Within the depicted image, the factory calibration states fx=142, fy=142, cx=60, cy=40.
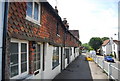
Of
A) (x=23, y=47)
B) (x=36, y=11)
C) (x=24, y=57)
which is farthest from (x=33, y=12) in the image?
(x=24, y=57)

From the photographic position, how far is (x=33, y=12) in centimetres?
645

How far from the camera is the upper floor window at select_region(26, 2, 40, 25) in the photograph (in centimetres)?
606

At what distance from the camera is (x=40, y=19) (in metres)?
7.26

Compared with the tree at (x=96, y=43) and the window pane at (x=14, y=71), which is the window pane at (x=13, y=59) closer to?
the window pane at (x=14, y=71)

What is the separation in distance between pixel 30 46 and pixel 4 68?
2.22m

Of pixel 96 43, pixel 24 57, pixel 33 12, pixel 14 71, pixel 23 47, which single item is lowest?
pixel 14 71

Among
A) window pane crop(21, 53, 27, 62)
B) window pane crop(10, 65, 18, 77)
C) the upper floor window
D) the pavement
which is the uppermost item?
the upper floor window

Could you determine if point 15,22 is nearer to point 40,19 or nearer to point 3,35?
point 3,35

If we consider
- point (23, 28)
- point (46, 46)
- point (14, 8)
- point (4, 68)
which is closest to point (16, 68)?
point (4, 68)

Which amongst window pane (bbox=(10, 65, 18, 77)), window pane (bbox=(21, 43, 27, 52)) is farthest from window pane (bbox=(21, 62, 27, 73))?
window pane (bbox=(21, 43, 27, 52))

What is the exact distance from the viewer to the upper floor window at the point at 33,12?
6.06m

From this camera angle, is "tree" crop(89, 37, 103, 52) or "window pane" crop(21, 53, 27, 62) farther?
"tree" crop(89, 37, 103, 52)

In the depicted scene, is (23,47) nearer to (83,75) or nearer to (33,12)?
(33,12)

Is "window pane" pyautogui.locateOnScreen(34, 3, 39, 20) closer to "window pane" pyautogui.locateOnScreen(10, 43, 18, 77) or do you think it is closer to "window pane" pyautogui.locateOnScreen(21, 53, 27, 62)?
"window pane" pyautogui.locateOnScreen(21, 53, 27, 62)
